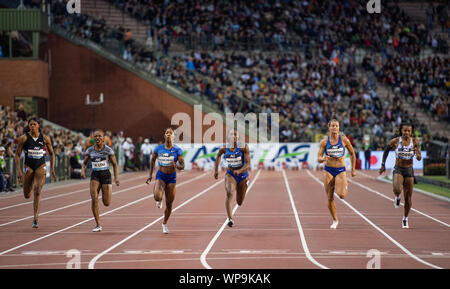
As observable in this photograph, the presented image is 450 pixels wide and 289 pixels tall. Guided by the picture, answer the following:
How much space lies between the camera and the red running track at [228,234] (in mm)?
12086

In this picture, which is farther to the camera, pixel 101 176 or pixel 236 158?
pixel 236 158

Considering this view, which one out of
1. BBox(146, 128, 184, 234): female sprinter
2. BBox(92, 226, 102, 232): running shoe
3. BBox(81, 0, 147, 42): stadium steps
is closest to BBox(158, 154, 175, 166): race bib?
BBox(146, 128, 184, 234): female sprinter

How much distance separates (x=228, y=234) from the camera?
51.5 ft

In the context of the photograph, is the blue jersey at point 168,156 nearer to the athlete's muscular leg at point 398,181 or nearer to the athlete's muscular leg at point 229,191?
the athlete's muscular leg at point 229,191

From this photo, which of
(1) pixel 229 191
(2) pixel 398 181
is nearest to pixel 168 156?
(1) pixel 229 191

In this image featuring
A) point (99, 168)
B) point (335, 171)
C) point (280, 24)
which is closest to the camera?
point (99, 168)

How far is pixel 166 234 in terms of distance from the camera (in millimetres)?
15781

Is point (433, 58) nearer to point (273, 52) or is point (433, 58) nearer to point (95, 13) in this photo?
point (273, 52)

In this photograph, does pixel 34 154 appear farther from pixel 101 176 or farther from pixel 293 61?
pixel 293 61

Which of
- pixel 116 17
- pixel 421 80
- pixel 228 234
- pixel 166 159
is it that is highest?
pixel 116 17

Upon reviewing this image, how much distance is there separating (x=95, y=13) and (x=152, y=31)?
13.1 ft

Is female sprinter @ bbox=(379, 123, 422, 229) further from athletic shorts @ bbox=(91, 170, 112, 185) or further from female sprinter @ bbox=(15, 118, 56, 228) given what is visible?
female sprinter @ bbox=(15, 118, 56, 228)

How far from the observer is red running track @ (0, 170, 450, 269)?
12086 mm

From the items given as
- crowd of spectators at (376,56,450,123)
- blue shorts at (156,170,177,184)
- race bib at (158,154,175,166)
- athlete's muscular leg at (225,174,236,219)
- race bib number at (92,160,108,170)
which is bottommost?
athlete's muscular leg at (225,174,236,219)
